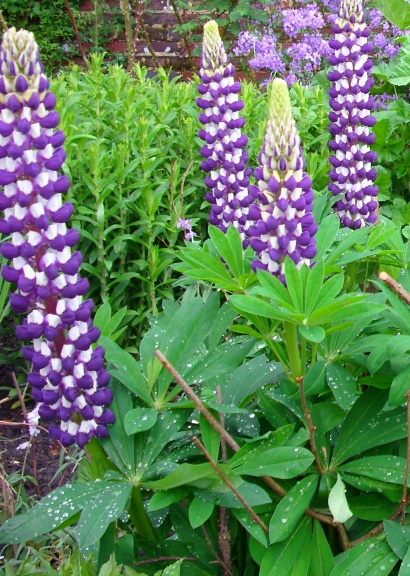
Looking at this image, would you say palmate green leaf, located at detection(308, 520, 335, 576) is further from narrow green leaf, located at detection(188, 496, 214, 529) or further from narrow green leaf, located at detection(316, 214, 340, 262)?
narrow green leaf, located at detection(316, 214, 340, 262)

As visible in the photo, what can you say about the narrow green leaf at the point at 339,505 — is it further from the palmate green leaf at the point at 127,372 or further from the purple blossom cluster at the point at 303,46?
the purple blossom cluster at the point at 303,46

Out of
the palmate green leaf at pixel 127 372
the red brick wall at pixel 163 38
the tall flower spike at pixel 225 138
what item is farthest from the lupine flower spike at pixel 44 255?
the red brick wall at pixel 163 38

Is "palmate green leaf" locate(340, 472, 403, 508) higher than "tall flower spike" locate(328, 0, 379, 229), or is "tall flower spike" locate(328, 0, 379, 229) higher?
"tall flower spike" locate(328, 0, 379, 229)

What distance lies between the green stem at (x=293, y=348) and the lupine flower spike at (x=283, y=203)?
136mm

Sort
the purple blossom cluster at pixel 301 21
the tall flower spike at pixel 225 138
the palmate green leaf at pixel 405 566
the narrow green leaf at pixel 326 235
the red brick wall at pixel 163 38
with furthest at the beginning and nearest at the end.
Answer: the red brick wall at pixel 163 38 → the purple blossom cluster at pixel 301 21 → the tall flower spike at pixel 225 138 → the narrow green leaf at pixel 326 235 → the palmate green leaf at pixel 405 566

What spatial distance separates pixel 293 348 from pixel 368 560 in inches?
15.9

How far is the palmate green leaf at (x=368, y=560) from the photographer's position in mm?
1271

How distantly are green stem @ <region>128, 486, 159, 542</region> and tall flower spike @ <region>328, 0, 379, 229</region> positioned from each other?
1651 mm

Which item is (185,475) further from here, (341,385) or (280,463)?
(341,385)

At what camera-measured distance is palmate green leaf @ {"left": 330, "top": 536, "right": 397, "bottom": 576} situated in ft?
4.17

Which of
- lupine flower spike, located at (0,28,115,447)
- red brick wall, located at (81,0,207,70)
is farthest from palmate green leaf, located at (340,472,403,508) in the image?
red brick wall, located at (81,0,207,70)

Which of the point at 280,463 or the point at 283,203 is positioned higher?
the point at 283,203

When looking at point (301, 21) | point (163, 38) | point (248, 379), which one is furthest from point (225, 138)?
point (163, 38)

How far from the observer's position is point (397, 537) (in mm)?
1264
